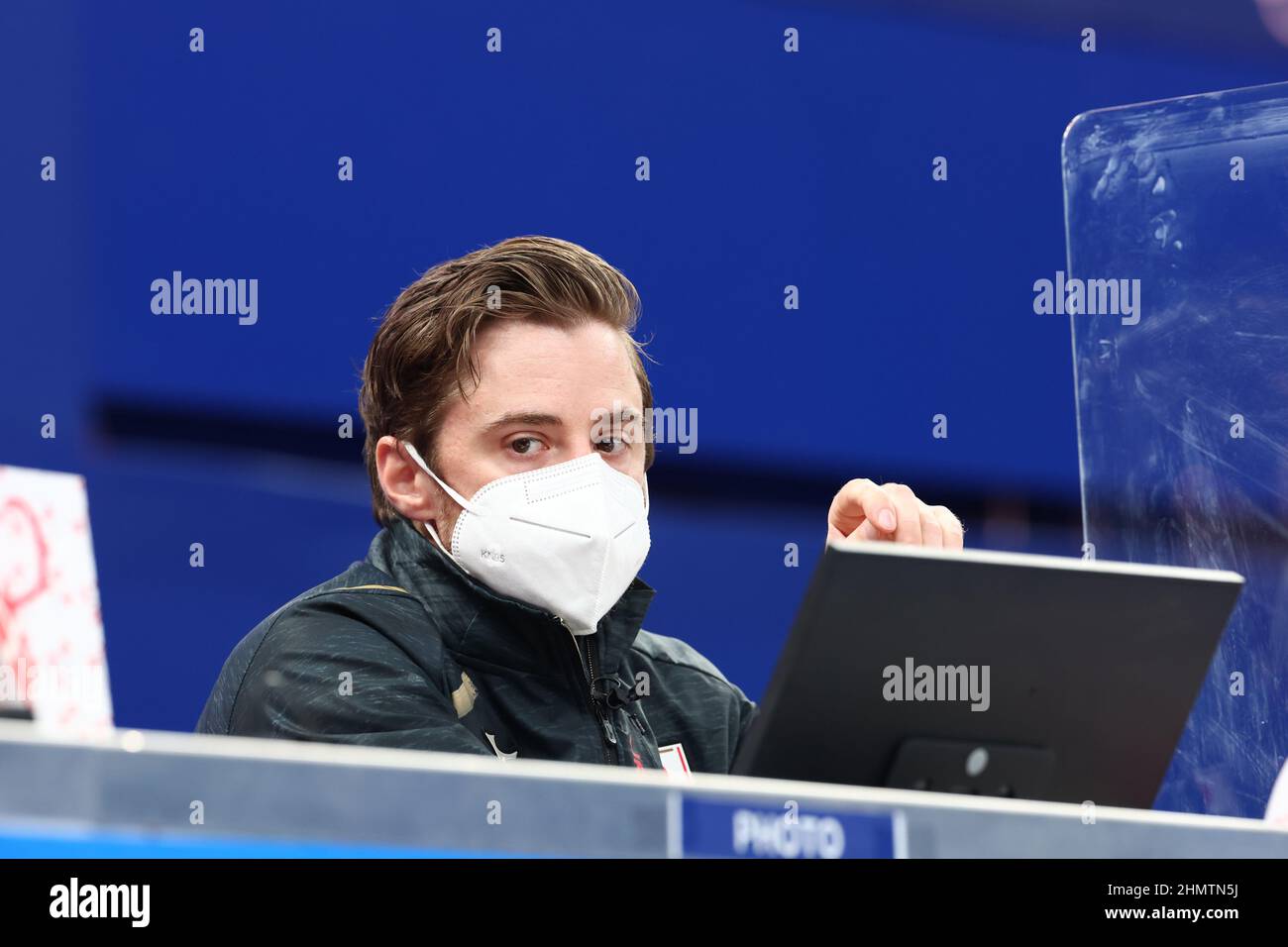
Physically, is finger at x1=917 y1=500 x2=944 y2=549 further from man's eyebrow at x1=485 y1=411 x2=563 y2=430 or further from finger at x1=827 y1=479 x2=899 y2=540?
man's eyebrow at x1=485 y1=411 x2=563 y2=430

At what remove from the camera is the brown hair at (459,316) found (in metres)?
2.00

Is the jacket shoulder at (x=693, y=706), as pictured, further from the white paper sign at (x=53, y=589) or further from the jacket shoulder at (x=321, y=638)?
the white paper sign at (x=53, y=589)

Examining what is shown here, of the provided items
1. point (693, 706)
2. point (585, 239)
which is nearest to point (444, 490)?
point (693, 706)

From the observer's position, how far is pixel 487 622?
185 cm

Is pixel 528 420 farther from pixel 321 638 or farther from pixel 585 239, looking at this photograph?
pixel 585 239

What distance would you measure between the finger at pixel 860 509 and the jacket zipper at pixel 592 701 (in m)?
0.33

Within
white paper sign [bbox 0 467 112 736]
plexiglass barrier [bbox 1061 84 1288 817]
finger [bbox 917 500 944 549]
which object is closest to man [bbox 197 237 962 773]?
finger [bbox 917 500 944 549]

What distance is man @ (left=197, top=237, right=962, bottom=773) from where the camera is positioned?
1736mm

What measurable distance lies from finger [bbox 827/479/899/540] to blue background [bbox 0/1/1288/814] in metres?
1.77

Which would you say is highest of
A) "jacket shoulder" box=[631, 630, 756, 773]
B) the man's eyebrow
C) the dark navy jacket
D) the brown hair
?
the brown hair

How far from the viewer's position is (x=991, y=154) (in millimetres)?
3838
